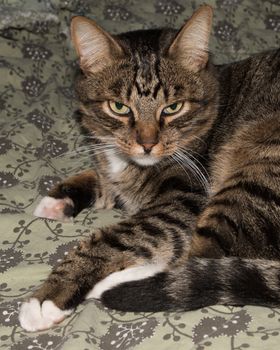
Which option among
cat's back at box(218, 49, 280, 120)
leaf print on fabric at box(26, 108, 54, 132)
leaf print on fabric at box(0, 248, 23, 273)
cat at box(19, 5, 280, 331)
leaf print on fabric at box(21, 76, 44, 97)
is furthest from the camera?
leaf print on fabric at box(21, 76, 44, 97)

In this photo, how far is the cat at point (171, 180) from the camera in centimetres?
171

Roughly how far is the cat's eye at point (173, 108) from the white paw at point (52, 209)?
489 mm

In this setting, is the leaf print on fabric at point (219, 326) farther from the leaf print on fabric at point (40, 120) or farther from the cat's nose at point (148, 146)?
the leaf print on fabric at point (40, 120)

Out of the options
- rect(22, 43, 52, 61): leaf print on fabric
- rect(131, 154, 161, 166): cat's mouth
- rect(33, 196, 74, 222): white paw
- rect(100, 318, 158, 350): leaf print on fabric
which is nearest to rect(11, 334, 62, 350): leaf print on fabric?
rect(100, 318, 158, 350): leaf print on fabric

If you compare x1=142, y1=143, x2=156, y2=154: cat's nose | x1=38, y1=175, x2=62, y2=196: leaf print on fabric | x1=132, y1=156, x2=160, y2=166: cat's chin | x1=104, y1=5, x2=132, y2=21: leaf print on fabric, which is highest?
x1=104, y1=5, x2=132, y2=21: leaf print on fabric

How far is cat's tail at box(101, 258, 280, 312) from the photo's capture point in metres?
1.65

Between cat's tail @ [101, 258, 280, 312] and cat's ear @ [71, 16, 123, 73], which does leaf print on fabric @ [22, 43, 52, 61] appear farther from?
cat's tail @ [101, 258, 280, 312]

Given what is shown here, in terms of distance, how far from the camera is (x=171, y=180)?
2111mm

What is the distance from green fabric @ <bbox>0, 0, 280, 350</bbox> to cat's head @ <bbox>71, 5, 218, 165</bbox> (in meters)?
0.35

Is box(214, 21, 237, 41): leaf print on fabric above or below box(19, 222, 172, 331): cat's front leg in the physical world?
above

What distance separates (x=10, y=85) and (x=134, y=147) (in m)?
1.11

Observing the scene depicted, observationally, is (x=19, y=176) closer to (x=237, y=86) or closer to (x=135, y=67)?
(x=135, y=67)

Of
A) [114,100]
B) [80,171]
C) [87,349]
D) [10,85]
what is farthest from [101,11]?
[87,349]

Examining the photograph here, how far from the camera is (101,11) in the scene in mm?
3299
